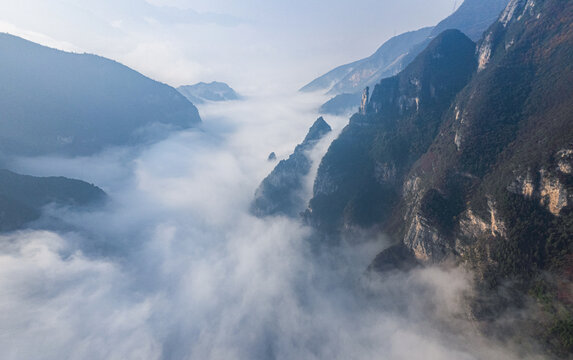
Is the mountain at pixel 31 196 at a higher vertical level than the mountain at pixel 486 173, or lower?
lower

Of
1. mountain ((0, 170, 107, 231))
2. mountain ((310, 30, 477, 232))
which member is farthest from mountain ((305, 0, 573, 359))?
mountain ((0, 170, 107, 231))

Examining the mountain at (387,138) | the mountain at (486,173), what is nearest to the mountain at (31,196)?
the mountain at (486,173)

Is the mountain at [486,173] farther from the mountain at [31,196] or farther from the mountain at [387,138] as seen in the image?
the mountain at [31,196]

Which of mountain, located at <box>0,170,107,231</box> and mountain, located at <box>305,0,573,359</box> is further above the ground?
mountain, located at <box>305,0,573,359</box>

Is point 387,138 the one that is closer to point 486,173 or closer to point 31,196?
point 486,173

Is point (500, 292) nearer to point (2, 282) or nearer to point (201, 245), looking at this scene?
point (201, 245)

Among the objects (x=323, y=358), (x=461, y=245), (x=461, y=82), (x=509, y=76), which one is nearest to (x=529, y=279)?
(x=461, y=245)

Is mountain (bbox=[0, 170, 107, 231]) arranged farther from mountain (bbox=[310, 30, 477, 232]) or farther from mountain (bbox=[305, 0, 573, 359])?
mountain (bbox=[310, 30, 477, 232])
